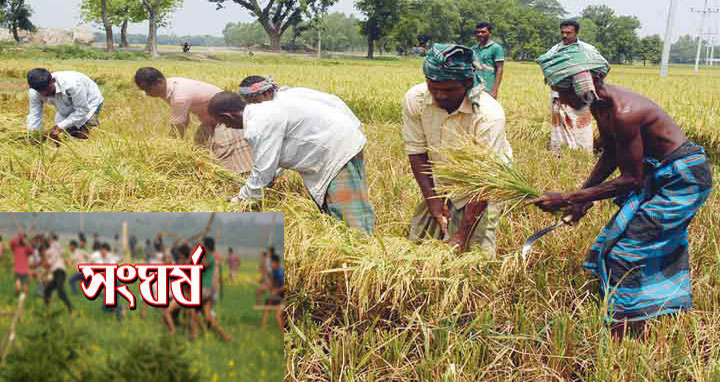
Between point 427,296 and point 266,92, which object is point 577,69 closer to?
point 427,296

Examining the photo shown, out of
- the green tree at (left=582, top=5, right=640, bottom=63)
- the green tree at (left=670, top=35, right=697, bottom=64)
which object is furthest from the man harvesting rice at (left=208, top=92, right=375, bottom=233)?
the green tree at (left=670, top=35, right=697, bottom=64)

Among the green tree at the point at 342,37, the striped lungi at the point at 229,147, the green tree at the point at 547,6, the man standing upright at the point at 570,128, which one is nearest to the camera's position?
the striped lungi at the point at 229,147

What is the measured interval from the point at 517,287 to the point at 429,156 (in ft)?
2.49

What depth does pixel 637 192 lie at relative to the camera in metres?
2.53

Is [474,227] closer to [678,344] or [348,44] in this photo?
[678,344]

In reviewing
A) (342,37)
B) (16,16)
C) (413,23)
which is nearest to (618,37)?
(413,23)

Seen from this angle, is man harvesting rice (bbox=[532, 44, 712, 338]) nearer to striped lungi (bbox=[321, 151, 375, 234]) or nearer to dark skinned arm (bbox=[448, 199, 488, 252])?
dark skinned arm (bbox=[448, 199, 488, 252])

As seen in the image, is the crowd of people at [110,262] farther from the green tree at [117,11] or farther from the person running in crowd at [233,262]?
the green tree at [117,11]

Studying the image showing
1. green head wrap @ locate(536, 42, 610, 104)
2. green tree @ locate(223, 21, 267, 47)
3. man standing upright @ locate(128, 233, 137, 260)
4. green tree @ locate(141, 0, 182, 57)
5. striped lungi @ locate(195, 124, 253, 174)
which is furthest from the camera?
green tree @ locate(223, 21, 267, 47)

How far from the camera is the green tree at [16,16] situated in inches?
1796

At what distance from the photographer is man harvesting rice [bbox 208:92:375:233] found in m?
2.79

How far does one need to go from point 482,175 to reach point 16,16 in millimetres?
54079

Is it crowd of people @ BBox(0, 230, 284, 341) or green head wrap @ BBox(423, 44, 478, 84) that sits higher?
green head wrap @ BBox(423, 44, 478, 84)

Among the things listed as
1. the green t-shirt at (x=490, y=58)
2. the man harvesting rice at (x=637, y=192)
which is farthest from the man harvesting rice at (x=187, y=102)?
the green t-shirt at (x=490, y=58)
